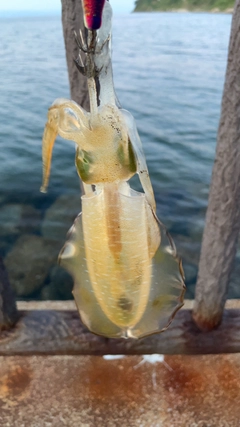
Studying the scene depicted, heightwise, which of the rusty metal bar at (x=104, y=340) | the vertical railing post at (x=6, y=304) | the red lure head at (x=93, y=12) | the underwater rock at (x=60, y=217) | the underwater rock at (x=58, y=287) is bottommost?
the underwater rock at (x=58, y=287)

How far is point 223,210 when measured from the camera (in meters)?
1.55

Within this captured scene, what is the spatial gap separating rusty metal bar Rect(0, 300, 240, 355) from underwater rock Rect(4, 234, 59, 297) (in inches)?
65.0

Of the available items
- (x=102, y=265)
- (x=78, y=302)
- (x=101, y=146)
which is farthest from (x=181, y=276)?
(x=101, y=146)

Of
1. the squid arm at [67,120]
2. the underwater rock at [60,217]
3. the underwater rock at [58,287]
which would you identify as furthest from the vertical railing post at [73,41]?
the underwater rock at [60,217]

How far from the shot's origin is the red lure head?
627 mm

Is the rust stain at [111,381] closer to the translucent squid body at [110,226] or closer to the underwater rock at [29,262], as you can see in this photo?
the translucent squid body at [110,226]

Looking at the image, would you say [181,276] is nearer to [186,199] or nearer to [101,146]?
[101,146]

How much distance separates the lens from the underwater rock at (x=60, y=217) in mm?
4371

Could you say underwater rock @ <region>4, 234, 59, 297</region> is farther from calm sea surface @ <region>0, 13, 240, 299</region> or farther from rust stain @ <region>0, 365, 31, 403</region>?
rust stain @ <region>0, 365, 31, 403</region>

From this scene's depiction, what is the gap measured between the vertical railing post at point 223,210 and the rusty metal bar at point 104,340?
2.9 inches

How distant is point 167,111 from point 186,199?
4.33m

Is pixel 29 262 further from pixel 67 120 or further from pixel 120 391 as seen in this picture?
pixel 67 120

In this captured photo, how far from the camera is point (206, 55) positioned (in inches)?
632

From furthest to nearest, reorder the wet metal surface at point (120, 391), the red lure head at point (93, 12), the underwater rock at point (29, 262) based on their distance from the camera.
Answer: the underwater rock at point (29, 262), the wet metal surface at point (120, 391), the red lure head at point (93, 12)
